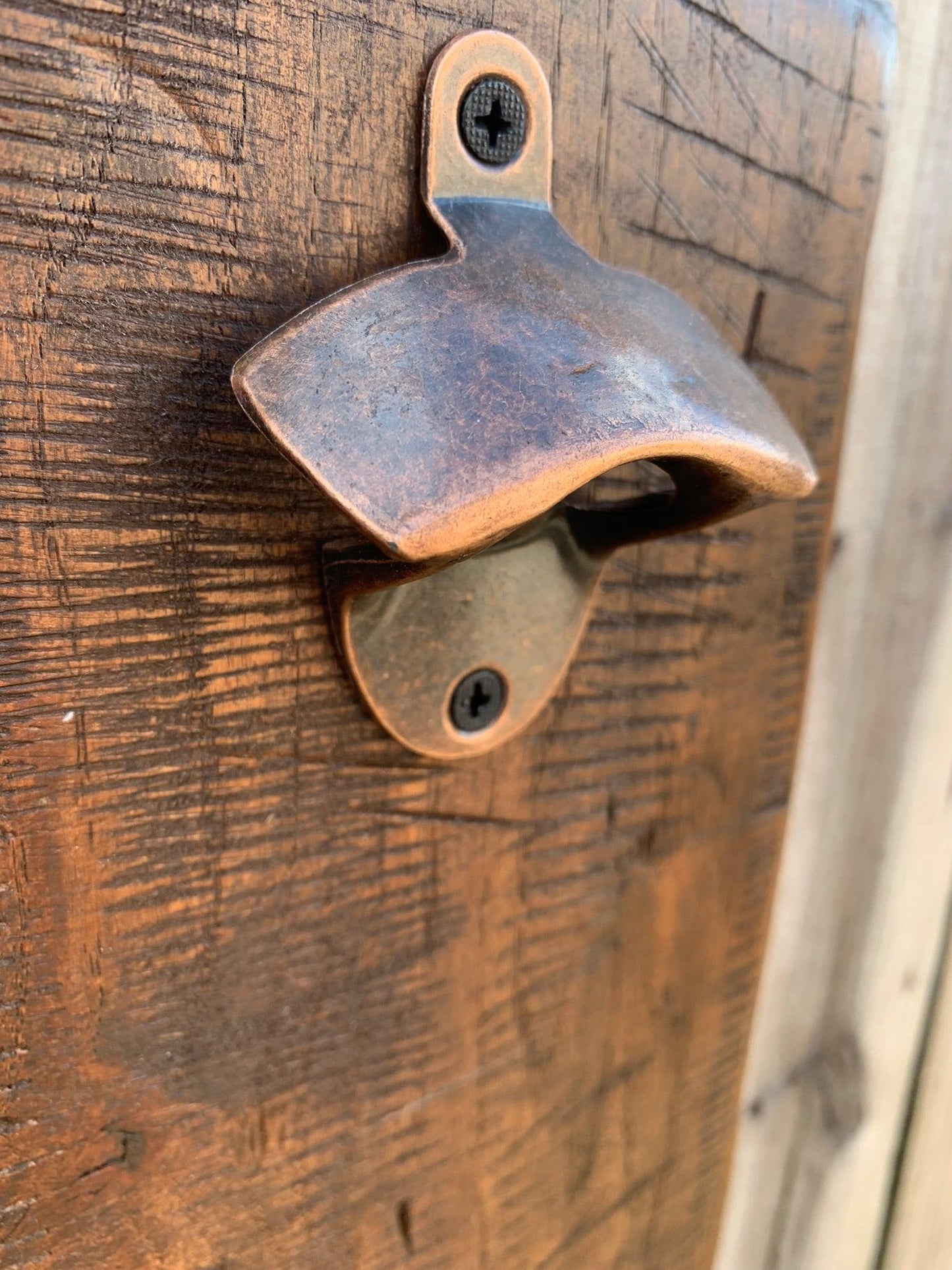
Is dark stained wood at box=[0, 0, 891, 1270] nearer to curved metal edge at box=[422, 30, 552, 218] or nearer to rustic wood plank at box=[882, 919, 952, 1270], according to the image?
curved metal edge at box=[422, 30, 552, 218]

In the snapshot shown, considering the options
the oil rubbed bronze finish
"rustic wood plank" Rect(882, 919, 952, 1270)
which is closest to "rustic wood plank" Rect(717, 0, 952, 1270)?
"rustic wood plank" Rect(882, 919, 952, 1270)

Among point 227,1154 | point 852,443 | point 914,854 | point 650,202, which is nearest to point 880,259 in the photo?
point 852,443

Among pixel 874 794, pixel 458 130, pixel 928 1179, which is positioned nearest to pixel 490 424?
pixel 458 130

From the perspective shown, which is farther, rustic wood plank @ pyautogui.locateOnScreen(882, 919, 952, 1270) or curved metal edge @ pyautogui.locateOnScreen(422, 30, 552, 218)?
rustic wood plank @ pyautogui.locateOnScreen(882, 919, 952, 1270)

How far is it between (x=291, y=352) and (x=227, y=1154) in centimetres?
28

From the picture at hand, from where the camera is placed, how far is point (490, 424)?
26 centimetres

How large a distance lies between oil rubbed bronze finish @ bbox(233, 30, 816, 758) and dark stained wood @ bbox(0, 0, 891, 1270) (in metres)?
0.02

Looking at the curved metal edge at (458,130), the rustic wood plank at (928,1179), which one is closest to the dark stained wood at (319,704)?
the curved metal edge at (458,130)

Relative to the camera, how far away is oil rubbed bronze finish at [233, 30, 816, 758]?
10.0 inches

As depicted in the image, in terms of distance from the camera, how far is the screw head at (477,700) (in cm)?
37

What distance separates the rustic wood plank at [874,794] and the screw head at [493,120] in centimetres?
28

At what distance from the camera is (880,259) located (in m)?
0.53

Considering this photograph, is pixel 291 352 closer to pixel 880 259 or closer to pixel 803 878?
pixel 880 259

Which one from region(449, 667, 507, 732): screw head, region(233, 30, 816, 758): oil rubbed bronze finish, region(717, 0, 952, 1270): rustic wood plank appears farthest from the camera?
region(717, 0, 952, 1270): rustic wood plank
